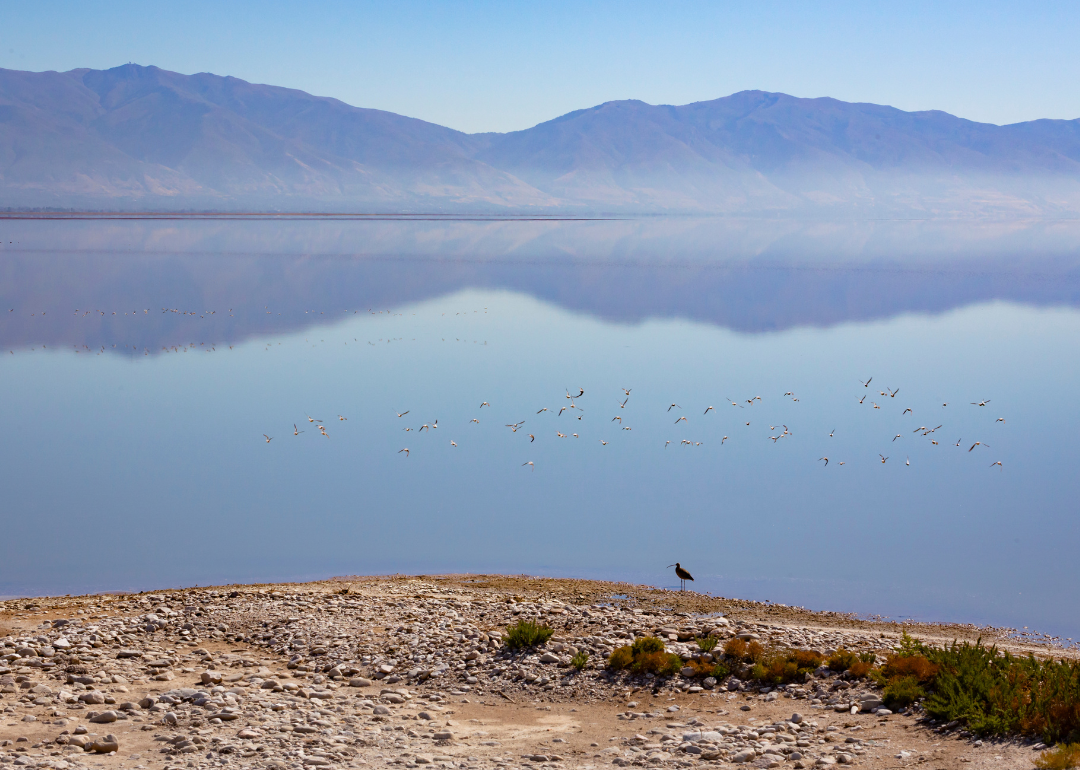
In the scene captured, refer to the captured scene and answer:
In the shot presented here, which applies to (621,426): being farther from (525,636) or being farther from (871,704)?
(871,704)

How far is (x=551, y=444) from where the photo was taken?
2252 cm

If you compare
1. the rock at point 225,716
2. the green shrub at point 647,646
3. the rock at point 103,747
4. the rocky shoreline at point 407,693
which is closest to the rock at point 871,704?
the rocky shoreline at point 407,693

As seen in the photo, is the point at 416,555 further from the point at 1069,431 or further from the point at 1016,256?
the point at 1016,256

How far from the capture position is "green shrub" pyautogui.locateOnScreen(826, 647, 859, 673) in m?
9.55

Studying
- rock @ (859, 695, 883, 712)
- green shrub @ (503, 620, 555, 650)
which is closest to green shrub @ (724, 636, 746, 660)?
rock @ (859, 695, 883, 712)

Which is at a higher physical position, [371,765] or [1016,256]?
[1016,256]

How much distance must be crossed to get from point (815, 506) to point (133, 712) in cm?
1278

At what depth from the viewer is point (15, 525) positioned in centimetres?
1686

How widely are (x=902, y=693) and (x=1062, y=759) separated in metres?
1.82

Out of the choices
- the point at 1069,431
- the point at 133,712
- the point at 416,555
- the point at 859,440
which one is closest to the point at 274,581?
the point at 416,555

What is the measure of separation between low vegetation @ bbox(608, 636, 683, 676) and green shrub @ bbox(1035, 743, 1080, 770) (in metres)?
3.34

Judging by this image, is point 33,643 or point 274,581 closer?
point 33,643

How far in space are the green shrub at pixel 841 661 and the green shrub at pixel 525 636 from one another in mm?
2747

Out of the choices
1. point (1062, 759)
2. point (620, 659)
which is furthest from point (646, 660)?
point (1062, 759)
